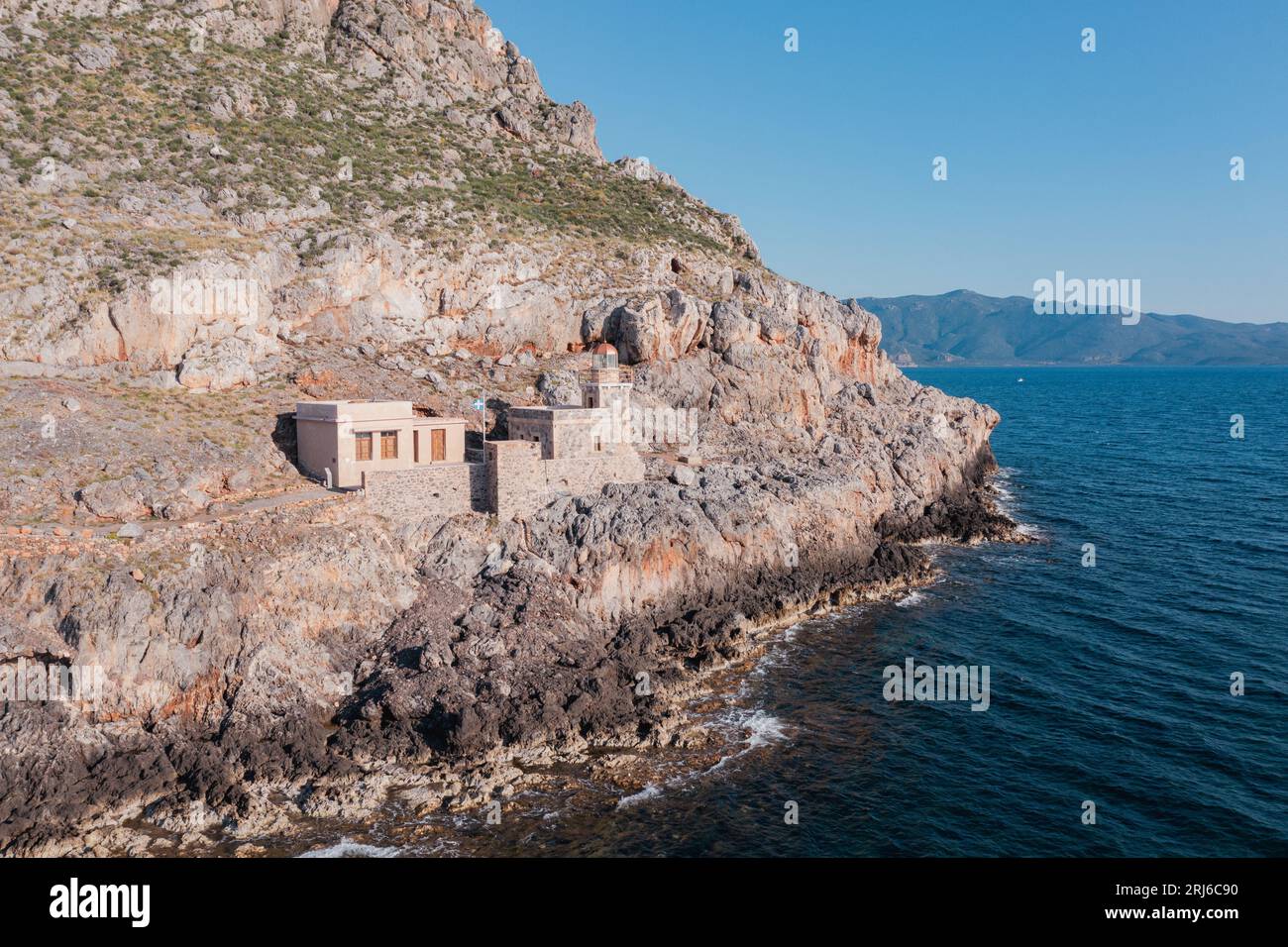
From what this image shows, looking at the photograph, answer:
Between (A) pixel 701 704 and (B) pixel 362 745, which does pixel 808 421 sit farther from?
(B) pixel 362 745

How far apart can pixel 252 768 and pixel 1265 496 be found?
84.9m

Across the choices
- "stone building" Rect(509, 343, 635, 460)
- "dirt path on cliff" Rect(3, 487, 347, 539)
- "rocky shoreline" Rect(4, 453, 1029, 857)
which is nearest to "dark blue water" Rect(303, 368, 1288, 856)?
"rocky shoreline" Rect(4, 453, 1029, 857)

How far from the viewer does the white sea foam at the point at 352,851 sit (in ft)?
90.1

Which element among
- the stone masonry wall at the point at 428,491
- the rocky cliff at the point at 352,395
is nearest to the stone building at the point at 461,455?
the stone masonry wall at the point at 428,491

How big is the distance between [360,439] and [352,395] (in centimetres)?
865

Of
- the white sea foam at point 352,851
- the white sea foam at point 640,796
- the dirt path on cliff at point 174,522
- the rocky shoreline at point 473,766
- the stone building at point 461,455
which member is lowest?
the white sea foam at point 352,851

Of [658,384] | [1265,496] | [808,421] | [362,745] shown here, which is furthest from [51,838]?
[1265,496]

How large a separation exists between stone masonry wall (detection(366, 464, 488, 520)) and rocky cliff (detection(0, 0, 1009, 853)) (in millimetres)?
890

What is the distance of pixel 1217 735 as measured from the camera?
115 feet

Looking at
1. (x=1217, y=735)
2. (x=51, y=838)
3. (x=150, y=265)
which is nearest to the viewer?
(x=51, y=838)

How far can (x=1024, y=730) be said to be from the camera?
119ft

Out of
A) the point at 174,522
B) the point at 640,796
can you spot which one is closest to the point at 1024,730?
the point at 640,796

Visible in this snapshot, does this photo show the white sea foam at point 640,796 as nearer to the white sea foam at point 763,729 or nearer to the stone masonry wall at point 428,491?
the white sea foam at point 763,729

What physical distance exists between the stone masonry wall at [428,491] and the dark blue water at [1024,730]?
18.2 meters
